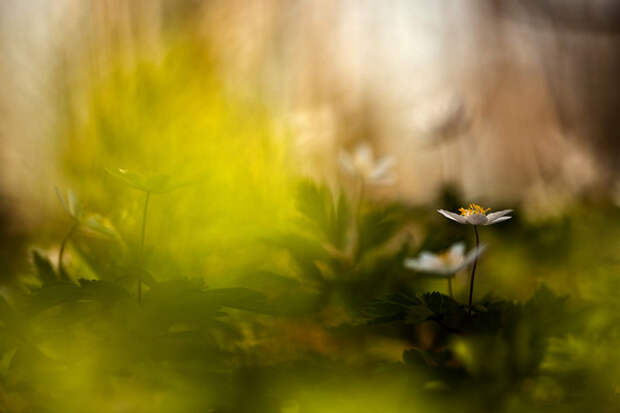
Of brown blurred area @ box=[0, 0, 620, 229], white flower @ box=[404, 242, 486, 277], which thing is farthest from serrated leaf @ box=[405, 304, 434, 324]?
brown blurred area @ box=[0, 0, 620, 229]

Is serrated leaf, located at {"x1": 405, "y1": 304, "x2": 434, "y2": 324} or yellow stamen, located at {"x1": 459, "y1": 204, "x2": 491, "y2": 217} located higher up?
yellow stamen, located at {"x1": 459, "y1": 204, "x2": 491, "y2": 217}

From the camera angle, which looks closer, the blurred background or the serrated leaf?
the serrated leaf

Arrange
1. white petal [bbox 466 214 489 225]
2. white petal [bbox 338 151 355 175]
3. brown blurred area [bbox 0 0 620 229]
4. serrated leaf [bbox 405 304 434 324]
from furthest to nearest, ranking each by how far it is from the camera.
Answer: brown blurred area [bbox 0 0 620 229] < white petal [bbox 338 151 355 175] < white petal [bbox 466 214 489 225] < serrated leaf [bbox 405 304 434 324]

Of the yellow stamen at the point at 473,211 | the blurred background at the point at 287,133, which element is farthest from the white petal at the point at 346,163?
the yellow stamen at the point at 473,211

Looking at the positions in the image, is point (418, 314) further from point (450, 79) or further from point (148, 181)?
point (450, 79)

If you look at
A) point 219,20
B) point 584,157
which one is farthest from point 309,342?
point 584,157

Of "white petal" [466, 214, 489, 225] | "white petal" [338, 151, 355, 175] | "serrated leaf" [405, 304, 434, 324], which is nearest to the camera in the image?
"serrated leaf" [405, 304, 434, 324]

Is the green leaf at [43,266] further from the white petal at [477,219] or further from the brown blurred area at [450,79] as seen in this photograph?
the brown blurred area at [450,79]

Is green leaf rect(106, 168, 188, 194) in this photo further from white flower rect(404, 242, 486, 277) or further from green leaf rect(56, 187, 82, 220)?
white flower rect(404, 242, 486, 277)

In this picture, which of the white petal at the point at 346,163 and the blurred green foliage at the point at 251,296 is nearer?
the blurred green foliage at the point at 251,296
